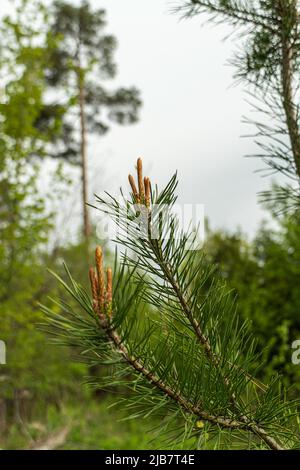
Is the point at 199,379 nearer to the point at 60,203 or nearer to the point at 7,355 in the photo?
the point at 7,355

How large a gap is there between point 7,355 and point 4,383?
2.52ft

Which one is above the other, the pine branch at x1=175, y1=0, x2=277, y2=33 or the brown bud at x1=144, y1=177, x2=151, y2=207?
the pine branch at x1=175, y1=0, x2=277, y2=33

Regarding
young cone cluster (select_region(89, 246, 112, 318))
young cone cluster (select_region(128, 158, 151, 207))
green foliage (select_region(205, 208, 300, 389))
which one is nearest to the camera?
young cone cluster (select_region(89, 246, 112, 318))

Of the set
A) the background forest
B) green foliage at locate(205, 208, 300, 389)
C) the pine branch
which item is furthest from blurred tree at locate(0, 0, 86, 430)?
the pine branch

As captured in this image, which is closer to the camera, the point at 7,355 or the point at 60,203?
the point at 7,355

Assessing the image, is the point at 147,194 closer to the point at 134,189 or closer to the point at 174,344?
the point at 134,189

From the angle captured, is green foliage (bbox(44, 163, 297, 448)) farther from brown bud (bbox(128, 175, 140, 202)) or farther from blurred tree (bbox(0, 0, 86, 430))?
blurred tree (bbox(0, 0, 86, 430))

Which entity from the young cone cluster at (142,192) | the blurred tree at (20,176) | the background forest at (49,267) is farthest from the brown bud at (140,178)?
the blurred tree at (20,176)

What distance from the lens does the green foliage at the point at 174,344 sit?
1.16 meters

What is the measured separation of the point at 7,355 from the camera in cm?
813

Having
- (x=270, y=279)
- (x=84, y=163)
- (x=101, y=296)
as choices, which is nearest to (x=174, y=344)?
(x=101, y=296)

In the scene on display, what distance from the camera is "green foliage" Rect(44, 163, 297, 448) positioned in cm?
116

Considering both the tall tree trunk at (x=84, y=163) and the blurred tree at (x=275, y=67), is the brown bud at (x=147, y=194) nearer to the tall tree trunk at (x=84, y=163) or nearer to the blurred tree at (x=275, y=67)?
the blurred tree at (x=275, y=67)

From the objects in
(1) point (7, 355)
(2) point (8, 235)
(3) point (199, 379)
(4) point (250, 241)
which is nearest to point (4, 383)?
(1) point (7, 355)
